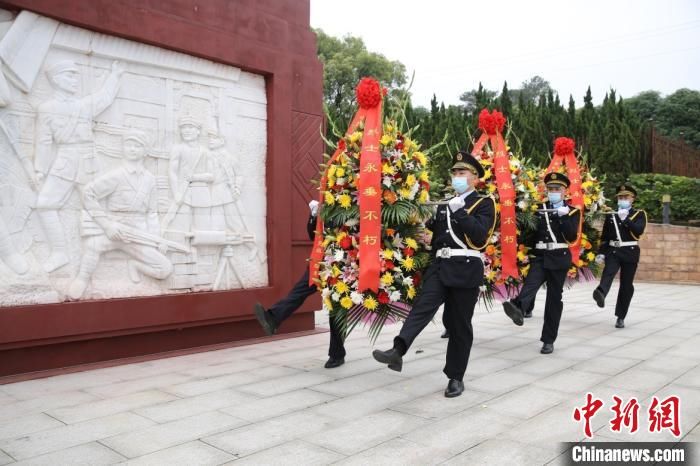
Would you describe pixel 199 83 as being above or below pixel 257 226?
above

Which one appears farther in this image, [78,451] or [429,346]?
[429,346]

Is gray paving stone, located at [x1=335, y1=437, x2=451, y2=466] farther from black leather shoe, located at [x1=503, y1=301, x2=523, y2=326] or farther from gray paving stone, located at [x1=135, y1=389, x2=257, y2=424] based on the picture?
black leather shoe, located at [x1=503, y1=301, x2=523, y2=326]

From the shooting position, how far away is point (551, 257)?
6.00 meters

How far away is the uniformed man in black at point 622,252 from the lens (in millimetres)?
7238

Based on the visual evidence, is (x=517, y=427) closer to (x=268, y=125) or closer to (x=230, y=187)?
(x=230, y=187)

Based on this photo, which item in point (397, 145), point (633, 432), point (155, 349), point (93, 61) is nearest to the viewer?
point (633, 432)

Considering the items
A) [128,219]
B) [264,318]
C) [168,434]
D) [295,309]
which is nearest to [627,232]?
[295,309]

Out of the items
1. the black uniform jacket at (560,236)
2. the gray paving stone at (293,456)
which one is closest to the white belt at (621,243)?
the black uniform jacket at (560,236)

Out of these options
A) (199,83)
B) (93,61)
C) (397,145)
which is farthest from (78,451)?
(199,83)

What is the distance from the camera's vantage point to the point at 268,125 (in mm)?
6551

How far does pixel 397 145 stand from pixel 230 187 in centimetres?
227

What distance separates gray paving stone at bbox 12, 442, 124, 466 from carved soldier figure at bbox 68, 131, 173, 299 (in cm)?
213

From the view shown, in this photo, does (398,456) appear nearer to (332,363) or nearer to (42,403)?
(332,363)

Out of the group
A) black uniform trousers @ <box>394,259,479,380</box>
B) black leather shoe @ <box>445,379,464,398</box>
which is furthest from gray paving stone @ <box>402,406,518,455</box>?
black uniform trousers @ <box>394,259,479,380</box>
